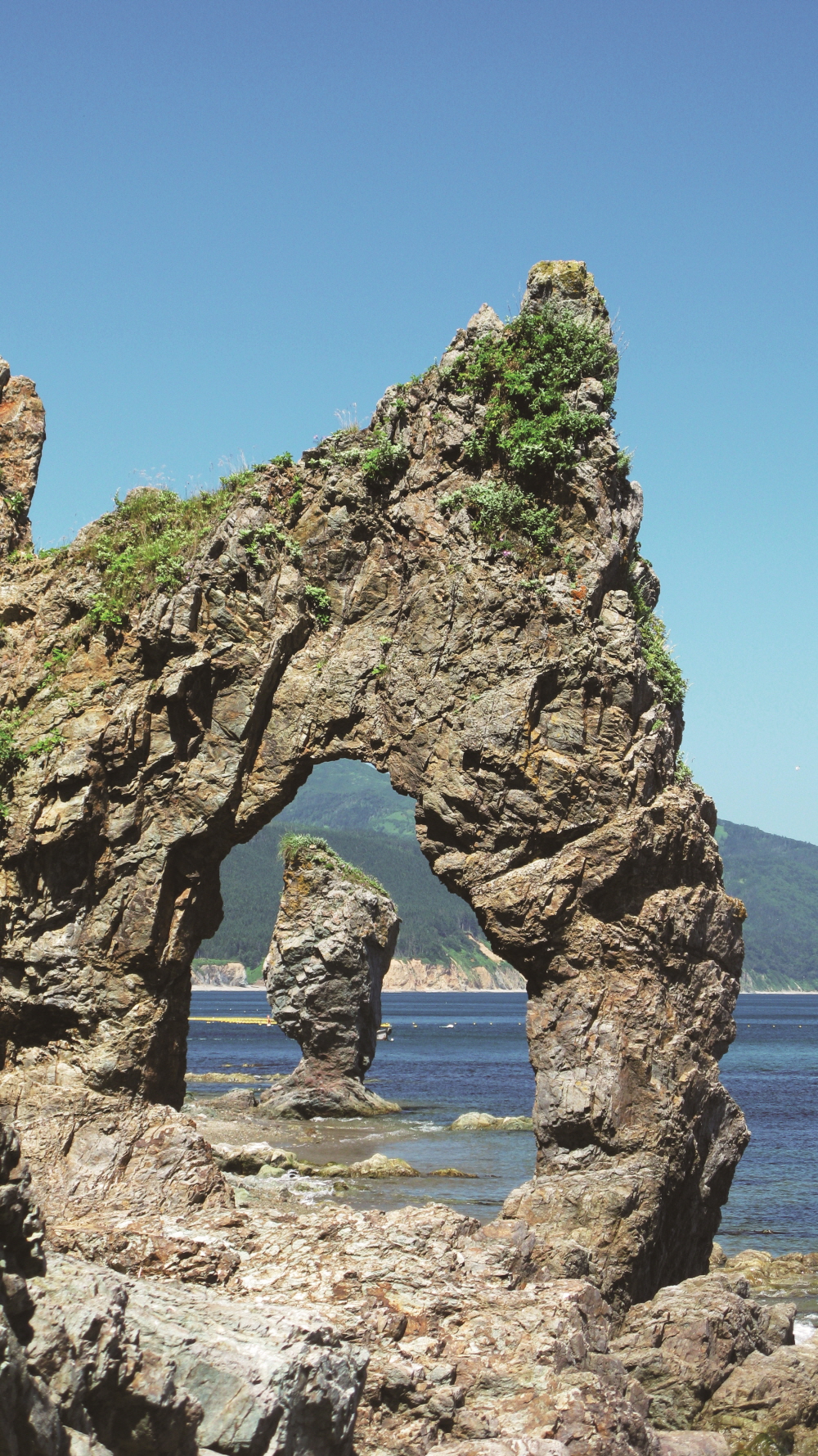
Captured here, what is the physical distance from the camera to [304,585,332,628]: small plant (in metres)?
17.7

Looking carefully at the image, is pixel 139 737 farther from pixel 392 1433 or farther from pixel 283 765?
pixel 392 1433

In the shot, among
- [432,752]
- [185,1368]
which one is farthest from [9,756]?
[185,1368]

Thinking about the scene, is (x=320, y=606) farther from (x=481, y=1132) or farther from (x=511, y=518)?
(x=481, y=1132)

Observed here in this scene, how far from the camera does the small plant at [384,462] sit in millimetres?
17578

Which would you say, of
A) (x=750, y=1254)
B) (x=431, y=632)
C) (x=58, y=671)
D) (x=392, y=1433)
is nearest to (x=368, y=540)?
(x=431, y=632)

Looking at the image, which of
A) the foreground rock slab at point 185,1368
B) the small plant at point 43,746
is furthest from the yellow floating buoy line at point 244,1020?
the foreground rock slab at point 185,1368

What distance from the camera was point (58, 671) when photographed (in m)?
17.2

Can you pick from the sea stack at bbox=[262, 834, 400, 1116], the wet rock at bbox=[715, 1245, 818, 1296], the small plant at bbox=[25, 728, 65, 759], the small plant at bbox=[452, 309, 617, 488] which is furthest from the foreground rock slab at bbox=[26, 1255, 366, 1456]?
the sea stack at bbox=[262, 834, 400, 1116]

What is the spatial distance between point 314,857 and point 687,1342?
29.8m

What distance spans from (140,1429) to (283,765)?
33.7 ft

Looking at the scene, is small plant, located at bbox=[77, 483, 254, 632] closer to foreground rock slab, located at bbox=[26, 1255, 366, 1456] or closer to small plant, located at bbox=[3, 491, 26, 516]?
small plant, located at bbox=[3, 491, 26, 516]

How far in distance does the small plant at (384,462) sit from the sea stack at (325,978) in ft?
83.4

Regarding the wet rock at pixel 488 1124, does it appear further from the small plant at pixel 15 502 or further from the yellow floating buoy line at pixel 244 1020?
the yellow floating buoy line at pixel 244 1020

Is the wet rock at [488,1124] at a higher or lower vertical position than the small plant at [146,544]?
lower
